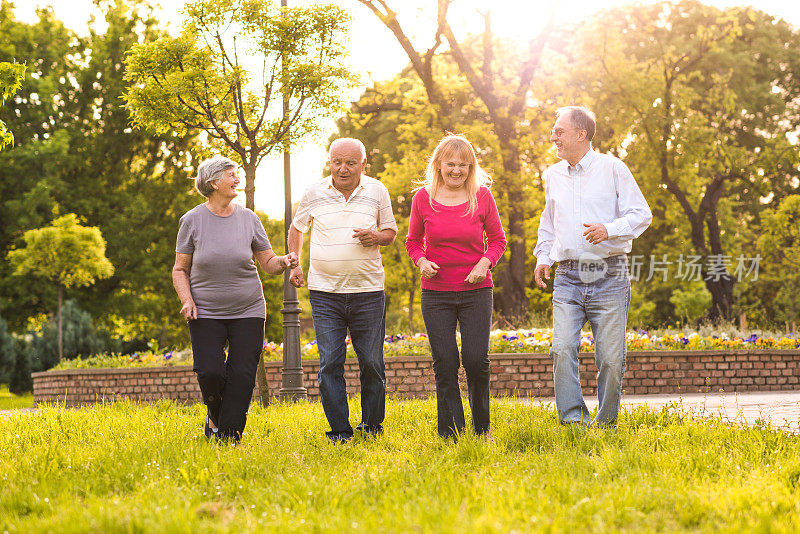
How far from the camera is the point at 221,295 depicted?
546cm

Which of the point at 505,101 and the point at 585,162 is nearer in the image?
the point at 585,162

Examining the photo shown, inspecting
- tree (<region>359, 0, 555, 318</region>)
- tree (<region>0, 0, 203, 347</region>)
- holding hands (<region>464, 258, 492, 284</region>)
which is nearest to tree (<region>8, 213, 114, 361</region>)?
tree (<region>0, 0, 203, 347</region>)

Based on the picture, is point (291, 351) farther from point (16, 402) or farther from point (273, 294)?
point (273, 294)

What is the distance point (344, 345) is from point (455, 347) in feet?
2.60

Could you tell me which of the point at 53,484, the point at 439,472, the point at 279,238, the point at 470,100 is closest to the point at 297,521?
the point at 439,472

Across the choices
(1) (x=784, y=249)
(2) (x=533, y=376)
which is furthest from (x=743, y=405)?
(1) (x=784, y=249)

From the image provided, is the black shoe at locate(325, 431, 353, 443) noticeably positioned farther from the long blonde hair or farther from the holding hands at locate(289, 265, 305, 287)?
the long blonde hair

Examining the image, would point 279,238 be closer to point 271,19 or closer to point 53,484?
point 271,19

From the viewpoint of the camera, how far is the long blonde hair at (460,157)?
17.6 feet

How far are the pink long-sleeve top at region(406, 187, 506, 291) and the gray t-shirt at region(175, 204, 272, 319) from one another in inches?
47.1

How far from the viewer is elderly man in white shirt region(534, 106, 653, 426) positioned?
5.36m

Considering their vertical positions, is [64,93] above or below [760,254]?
above

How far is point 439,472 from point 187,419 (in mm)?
3817

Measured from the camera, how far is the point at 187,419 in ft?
23.6
